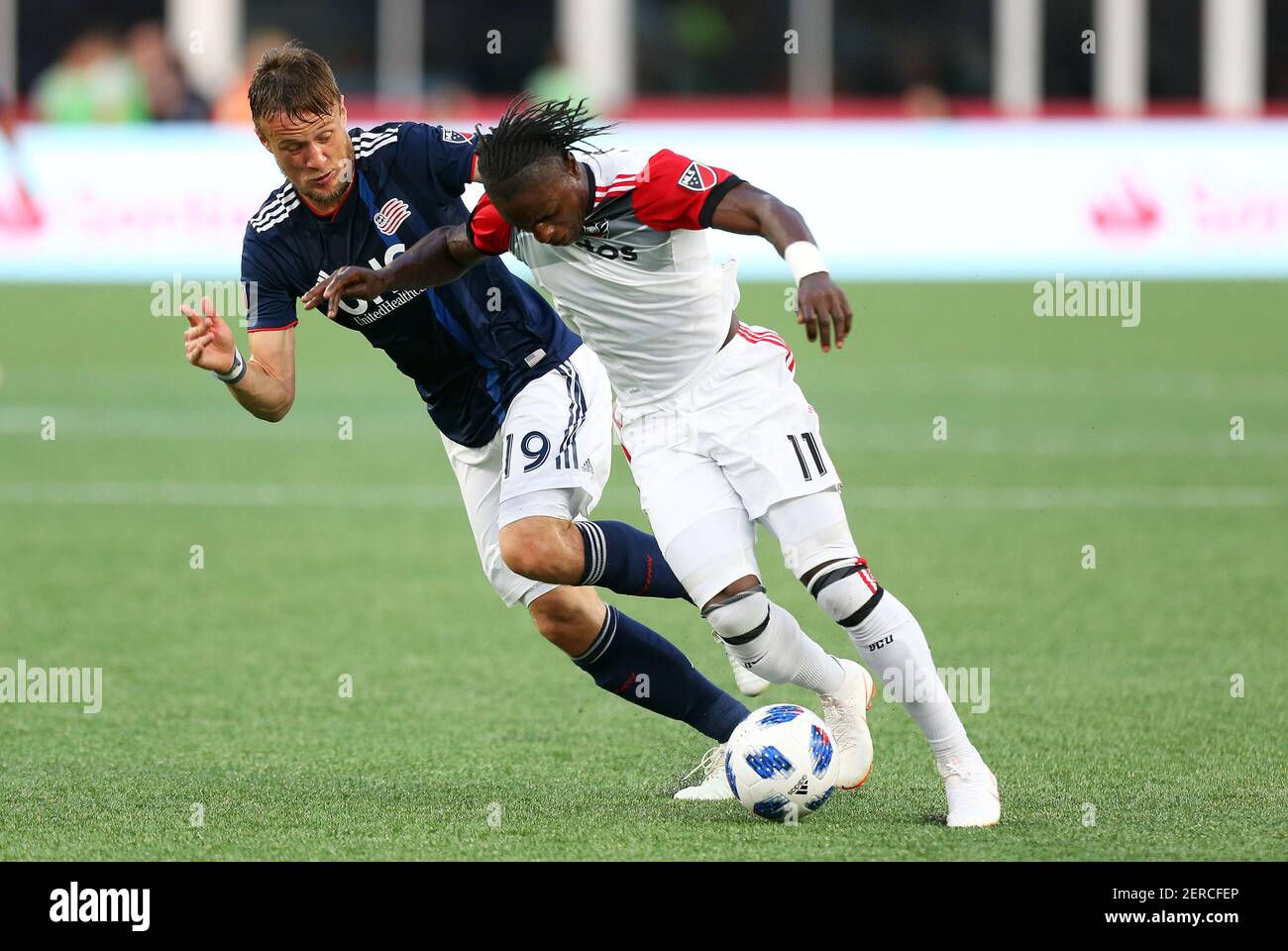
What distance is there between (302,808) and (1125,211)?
1539cm

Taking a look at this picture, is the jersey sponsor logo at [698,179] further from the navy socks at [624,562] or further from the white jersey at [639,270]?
the navy socks at [624,562]

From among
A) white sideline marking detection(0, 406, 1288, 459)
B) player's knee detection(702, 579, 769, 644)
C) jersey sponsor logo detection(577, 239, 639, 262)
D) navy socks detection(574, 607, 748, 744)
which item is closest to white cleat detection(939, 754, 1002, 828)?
player's knee detection(702, 579, 769, 644)

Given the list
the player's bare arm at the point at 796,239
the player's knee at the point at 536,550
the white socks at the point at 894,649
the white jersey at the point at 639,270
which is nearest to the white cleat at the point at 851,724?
the white socks at the point at 894,649

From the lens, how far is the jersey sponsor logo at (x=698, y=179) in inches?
203

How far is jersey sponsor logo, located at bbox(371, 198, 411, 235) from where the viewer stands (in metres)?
5.90

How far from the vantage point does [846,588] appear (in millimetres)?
5180

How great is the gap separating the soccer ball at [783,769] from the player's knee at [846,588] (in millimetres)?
428

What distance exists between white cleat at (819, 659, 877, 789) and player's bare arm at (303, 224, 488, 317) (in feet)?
5.35

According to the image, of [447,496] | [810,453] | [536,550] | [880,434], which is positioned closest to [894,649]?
[810,453]

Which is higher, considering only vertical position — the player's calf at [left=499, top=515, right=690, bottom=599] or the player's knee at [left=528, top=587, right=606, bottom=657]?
the player's calf at [left=499, top=515, right=690, bottom=599]

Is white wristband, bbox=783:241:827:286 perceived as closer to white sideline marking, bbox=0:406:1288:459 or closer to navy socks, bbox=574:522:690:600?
navy socks, bbox=574:522:690:600

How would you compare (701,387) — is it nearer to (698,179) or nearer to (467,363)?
(698,179)

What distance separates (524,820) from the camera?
5.36 m

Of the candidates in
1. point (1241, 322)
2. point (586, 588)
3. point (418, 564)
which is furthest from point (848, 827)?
point (1241, 322)
